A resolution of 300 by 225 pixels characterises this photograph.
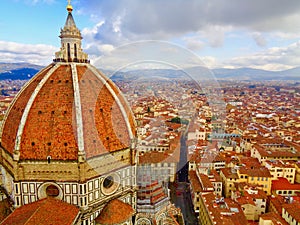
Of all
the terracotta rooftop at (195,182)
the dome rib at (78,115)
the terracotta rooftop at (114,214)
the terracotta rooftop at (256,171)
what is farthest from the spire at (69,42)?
the terracotta rooftop at (256,171)

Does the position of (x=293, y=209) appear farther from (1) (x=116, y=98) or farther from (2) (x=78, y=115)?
(2) (x=78, y=115)

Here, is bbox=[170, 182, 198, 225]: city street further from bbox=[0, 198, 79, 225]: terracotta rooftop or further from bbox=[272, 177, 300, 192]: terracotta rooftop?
bbox=[0, 198, 79, 225]: terracotta rooftop

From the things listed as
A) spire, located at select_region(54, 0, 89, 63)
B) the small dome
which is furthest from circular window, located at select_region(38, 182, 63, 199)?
spire, located at select_region(54, 0, 89, 63)

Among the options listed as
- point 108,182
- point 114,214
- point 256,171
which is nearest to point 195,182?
point 256,171

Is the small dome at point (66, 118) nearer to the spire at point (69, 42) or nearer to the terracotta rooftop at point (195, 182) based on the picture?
the spire at point (69, 42)

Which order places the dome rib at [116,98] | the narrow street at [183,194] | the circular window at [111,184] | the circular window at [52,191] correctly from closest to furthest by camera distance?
the circular window at [52,191] → the circular window at [111,184] → the dome rib at [116,98] → the narrow street at [183,194]
